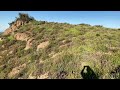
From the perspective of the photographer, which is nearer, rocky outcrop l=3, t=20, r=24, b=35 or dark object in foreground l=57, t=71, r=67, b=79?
dark object in foreground l=57, t=71, r=67, b=79

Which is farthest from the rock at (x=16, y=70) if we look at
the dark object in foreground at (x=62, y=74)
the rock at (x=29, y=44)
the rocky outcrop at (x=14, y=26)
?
the rocky outcrop at (x=14, y=26)

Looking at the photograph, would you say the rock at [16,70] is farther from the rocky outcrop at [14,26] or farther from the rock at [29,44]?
the rocky outcrop at [14,26]

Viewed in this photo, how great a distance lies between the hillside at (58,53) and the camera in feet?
49.3

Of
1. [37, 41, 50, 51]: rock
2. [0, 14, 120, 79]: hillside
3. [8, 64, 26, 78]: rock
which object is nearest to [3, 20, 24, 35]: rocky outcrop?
[0, 14, 120, 79]: hillside

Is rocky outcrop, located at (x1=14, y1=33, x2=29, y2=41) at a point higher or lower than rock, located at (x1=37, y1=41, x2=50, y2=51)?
lower

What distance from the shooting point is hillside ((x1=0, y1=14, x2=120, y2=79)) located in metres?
15.0

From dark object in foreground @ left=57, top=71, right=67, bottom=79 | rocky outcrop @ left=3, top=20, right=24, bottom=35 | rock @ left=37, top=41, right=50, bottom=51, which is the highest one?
dark object in foreground @ left=57, top=71, right=67, bottom=79

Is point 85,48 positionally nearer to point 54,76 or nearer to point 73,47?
point 73,47

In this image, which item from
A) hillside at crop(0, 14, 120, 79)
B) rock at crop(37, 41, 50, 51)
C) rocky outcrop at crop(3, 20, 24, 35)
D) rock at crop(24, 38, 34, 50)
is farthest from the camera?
rocky outcrop at crop(3, 20, 24, 35)

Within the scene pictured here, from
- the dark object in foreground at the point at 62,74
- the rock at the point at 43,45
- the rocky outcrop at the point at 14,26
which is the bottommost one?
the rocky outcrop at the point at 14,26

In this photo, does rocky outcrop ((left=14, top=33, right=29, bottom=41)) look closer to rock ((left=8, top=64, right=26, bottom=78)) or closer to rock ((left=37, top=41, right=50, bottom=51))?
rock ((left=37, top=41, right=50, bottom=51))

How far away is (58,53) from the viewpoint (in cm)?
1816
